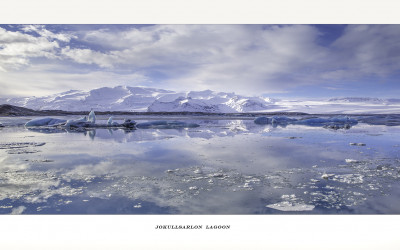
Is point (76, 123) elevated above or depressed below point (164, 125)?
above

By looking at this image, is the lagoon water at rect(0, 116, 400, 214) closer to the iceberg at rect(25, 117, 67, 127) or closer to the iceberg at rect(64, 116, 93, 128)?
the iceberg at rect(64, 116, 93, 128)

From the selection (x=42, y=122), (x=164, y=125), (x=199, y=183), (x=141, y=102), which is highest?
(x=141, y=102)

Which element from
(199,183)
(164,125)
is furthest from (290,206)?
(164,125)

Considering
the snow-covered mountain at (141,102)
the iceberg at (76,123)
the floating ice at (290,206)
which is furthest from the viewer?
the snow-covered mountain at (141,102)

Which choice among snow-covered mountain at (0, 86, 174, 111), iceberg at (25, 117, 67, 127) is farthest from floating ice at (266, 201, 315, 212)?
snow-covered mountain at (0, 86, 174, 111)

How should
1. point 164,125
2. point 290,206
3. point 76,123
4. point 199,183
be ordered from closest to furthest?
point 290,206 → point 199,183 → point 76,123 → point 164,125

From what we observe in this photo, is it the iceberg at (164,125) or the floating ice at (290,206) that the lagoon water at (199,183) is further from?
the iceberg at (164,125)

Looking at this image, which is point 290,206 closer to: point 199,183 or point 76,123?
point 199,183

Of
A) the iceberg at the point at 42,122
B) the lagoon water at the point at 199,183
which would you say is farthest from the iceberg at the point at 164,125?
the lagoon water at the point at 199,183
